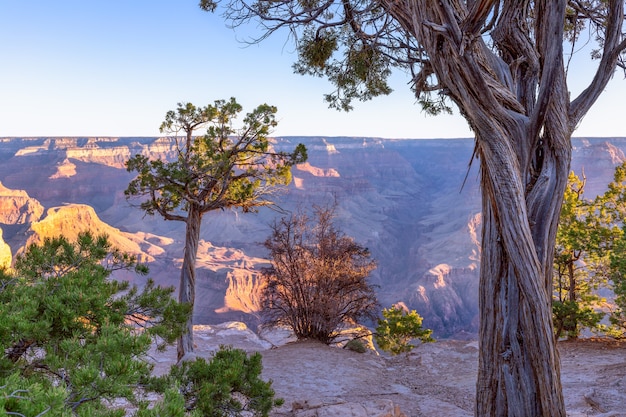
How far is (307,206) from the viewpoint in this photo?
252 feet

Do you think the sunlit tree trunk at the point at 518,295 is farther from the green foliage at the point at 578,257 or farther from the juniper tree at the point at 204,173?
the green foliage at the point at 578,257

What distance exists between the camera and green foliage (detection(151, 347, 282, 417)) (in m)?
2.83

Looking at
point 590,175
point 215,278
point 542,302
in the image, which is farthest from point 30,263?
point 590,175

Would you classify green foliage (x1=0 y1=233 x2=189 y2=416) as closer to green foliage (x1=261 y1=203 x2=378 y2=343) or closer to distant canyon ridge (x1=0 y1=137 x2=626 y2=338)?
green foliage (x1=261 y1=203 x2=378 y2=343)

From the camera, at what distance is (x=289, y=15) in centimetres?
475

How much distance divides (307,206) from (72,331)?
74.6 metres

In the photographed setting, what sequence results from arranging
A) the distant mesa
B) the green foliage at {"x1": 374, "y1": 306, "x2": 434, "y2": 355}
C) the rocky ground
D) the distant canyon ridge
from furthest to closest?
the distant mesa → the distant canyon ridge → the green foliage at {"x1": 374, "y1": 306, "x2": 434, "y2": 355} → the rocky ground

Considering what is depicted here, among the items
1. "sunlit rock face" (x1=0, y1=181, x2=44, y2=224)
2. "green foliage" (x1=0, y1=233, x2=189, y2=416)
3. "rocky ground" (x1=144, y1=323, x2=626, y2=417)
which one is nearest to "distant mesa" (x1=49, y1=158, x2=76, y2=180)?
"sunlit rock face" (x1=0, y1=181, x2=44, y2=224)

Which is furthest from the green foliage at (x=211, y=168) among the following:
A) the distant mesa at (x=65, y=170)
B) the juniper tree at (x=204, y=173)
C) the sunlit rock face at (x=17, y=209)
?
the distant mesa at (x=65, y=170)

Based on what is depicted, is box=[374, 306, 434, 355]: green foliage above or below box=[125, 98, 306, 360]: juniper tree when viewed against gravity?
below

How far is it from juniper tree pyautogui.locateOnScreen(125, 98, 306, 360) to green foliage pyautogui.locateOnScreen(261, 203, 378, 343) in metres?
3.06

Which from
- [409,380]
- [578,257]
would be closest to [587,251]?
[578,257]

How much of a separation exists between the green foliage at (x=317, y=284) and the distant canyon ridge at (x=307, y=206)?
26.2 metres

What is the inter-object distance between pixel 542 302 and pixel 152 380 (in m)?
2.61
